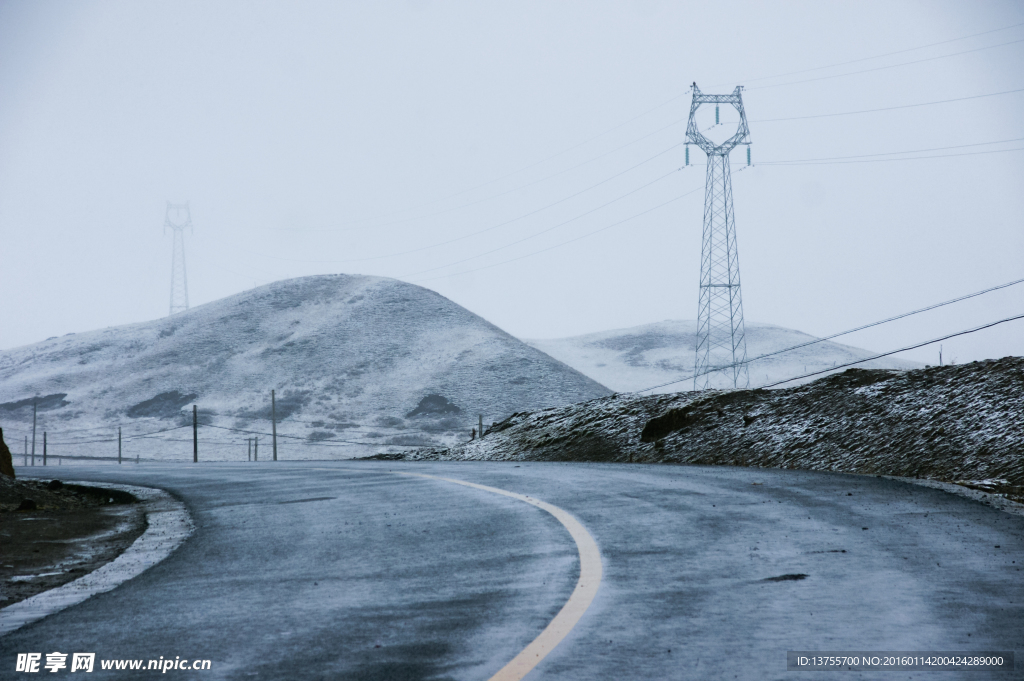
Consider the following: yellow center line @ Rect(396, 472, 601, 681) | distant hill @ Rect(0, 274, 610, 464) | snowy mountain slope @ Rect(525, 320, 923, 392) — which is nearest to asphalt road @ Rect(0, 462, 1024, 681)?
yellow center line @ Rect(396, 472, 601, 681)

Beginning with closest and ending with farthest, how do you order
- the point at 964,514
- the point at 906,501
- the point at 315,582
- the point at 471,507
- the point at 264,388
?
the point at 315,582 < the point at 964,514 < the point at 906,501 < the point at 471,507 < the point at 264,388

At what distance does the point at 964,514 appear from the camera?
29.9ft

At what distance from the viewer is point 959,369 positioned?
17.3 m

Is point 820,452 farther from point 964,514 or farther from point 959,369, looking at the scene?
point 964,514

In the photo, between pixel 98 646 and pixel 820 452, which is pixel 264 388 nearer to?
pixel 820 452

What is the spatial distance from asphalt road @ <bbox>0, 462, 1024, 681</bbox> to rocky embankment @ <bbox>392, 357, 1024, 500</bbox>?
3.45 metres

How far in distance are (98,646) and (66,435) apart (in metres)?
101

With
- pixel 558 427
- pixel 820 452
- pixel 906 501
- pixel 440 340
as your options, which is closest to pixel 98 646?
pixel 906 501

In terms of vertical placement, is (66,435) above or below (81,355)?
below

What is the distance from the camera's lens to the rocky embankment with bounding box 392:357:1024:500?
14055 mm

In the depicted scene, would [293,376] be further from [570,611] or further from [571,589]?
[570,611]

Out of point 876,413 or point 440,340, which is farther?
point 440,340

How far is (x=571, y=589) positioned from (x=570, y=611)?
0.64m

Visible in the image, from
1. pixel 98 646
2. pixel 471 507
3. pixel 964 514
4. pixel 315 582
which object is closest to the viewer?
pixel 98 646
